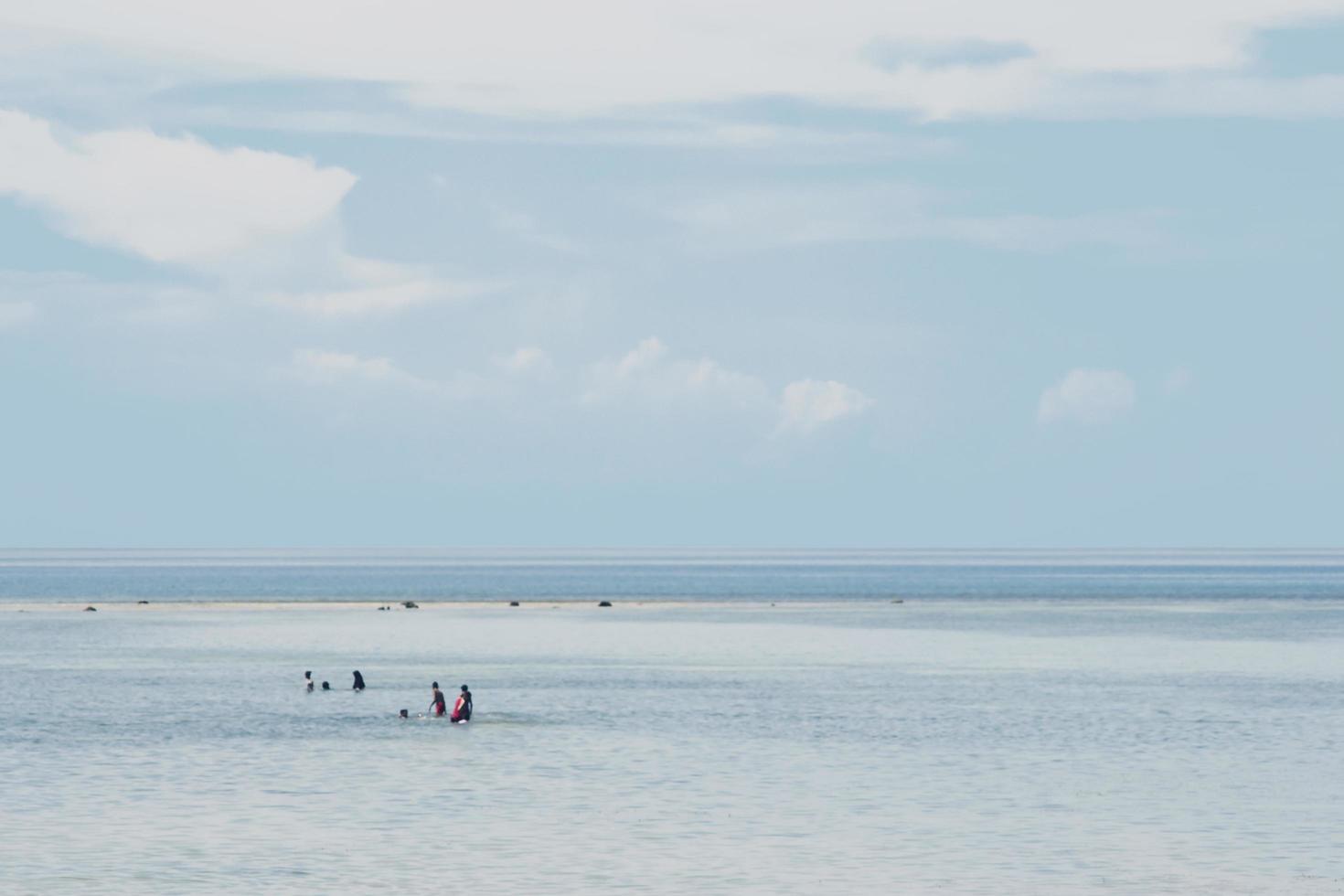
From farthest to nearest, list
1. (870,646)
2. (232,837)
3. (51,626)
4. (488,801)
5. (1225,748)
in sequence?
(51,626) < (870,646) < (1225,748) < (488,801) < (232,837)

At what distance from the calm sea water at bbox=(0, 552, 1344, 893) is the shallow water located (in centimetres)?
15

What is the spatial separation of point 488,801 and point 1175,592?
527 feet

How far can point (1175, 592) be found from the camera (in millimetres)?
191125

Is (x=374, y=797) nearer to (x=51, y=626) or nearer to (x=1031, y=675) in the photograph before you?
(x=1031, y=675)

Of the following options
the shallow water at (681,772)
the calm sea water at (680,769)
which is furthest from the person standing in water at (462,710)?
the shallow water at (681,772)

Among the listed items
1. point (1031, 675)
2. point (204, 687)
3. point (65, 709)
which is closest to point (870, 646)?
point (1031, 675)

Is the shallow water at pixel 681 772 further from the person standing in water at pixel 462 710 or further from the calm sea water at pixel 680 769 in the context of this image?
the person standing in water at pixel 462 710

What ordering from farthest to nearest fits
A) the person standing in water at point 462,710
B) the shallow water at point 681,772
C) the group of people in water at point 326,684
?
the group of people in water at point 326,684 → the person standing in water at point 462,710 → the shallow water at point 681,772

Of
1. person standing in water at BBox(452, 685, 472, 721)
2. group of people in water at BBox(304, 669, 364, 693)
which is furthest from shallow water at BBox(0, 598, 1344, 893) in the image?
person standing in water at BBox(452, 685, 472, 721)

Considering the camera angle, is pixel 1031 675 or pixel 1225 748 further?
pixel 1031 675

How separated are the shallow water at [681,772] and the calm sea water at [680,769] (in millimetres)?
146

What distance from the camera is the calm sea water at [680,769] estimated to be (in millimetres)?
31828

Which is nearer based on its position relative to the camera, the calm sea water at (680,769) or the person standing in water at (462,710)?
the calm sea water at (680,769)

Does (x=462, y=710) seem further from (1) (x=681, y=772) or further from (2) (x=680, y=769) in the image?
(1) (x=681, y=772)
